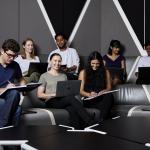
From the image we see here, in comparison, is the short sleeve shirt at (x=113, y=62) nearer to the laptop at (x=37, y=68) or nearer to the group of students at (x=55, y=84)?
the group of students at (x=55, y=84)

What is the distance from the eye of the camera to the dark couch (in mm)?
4657

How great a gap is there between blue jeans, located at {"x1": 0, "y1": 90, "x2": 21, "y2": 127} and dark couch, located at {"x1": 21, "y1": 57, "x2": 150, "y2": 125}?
1.17ft

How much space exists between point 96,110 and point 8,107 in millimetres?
1501

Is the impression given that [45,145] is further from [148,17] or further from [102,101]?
[148,17]

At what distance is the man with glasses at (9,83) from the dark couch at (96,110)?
37 centimetres

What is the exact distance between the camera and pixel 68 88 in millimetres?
5039

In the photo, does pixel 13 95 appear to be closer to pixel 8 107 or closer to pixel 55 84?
pixel 8 107

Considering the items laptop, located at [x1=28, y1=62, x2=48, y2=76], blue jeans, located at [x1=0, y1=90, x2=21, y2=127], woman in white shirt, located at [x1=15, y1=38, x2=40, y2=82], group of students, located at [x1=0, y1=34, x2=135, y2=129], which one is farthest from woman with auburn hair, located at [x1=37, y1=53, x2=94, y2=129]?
woman in white shirt, located at [x1=15, y1=38, x2=40, y2=82]

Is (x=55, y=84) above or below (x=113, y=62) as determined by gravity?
below

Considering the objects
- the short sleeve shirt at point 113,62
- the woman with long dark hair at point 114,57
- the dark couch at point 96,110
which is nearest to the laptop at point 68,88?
the dark couch at point 96,110

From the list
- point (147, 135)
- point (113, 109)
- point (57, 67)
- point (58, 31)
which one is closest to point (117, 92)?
point (113, 109)

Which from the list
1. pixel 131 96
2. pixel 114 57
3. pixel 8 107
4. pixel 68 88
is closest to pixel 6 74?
pixel 8 107

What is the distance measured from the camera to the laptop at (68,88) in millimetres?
4938

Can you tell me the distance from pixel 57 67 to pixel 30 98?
57 cm
